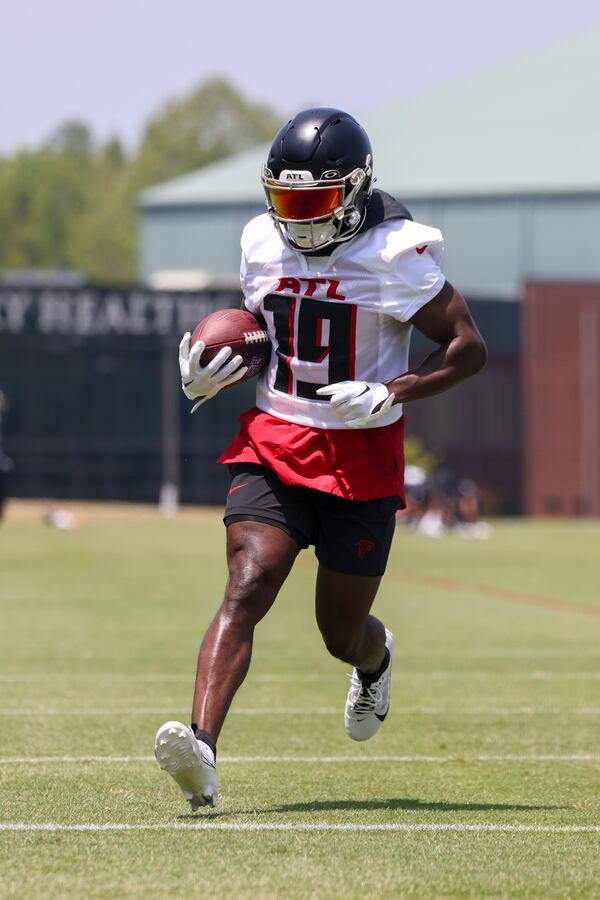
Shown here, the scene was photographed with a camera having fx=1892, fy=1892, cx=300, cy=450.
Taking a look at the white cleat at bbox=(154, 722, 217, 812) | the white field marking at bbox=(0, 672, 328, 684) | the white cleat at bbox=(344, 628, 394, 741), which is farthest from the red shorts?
the white field marking at bbox=(0, 672, 328, 684)

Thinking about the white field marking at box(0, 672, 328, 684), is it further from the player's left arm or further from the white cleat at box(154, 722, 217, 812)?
the white cleat at box(154, 722, 217, 812)

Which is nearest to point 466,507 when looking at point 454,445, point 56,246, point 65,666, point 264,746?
point 454,445

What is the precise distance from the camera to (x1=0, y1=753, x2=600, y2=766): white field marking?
7.86 metres

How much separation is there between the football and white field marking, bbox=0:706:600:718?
324 centimetres

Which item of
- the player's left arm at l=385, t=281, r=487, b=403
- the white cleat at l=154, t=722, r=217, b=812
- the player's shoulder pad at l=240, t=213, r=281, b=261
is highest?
the player's shoulder pad at l=240, t=213, r=281, b=261

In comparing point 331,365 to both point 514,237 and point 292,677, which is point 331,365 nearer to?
point 292,677

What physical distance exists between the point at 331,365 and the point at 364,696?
1505 mm

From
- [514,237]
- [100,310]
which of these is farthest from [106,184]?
[100,310]

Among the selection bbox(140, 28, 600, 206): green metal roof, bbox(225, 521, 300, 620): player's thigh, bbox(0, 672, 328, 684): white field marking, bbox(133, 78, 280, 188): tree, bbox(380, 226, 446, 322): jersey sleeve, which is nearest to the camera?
bbox(225, 521, 300, 620): player's thigh

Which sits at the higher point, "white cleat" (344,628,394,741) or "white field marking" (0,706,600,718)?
"white cleat" (344,628,394,741)

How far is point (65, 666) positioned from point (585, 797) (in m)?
6.20

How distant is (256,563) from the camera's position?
6.63 m

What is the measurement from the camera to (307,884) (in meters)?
5.13

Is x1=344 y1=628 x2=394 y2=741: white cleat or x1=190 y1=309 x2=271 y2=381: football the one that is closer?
x1=190 y1=309 x2=271 y2=381: football
